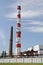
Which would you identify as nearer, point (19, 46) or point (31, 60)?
point (31, 60)

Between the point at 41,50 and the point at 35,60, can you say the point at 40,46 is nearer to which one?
the point at 41,50

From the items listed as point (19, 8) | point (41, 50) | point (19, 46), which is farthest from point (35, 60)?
point (41, 50)

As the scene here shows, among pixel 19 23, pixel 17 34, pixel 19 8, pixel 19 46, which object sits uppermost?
pixel 19 8

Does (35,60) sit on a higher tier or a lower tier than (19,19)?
lower

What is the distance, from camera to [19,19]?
180 feet

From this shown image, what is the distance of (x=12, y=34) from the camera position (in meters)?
57.7

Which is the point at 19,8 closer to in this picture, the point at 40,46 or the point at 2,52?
the point at 40,46

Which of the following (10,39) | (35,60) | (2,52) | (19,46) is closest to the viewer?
(35,60)

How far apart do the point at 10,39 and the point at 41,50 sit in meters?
13.4

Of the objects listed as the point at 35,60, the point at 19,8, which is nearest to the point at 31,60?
the point at 35,60

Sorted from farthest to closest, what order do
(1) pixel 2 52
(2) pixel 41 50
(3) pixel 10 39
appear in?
1. (1) pixel 2 52
2. (2) pixel 41 50
3. (3) pixel 10 39

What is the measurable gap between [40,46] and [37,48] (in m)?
1.28

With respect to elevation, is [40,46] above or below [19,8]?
below

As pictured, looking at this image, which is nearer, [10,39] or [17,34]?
[17,34]
